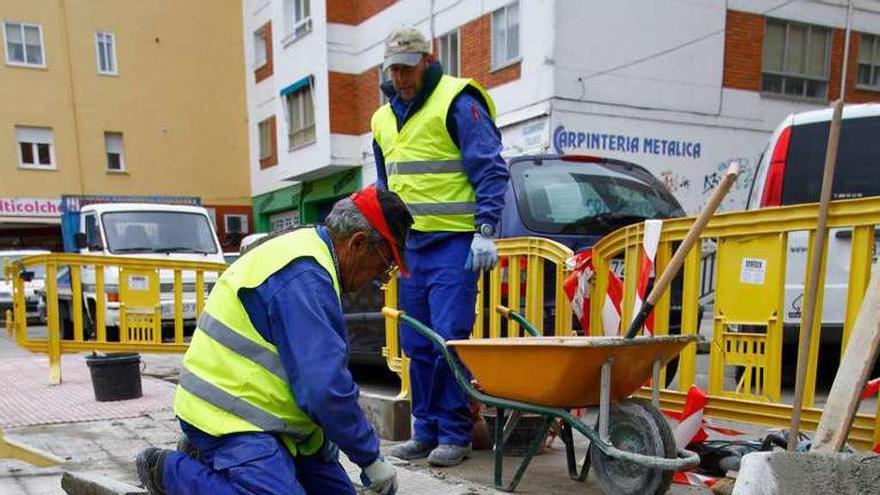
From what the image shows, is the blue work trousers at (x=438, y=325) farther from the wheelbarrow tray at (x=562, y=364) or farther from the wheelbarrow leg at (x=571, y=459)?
the wheelbarrow leg at (x=571, y=459)

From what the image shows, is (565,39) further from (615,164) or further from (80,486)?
(80,486)

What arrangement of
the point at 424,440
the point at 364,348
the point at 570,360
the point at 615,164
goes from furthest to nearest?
the point at 364,348 < the point at 615,164 < the point at 424,440 < the point at 570,360

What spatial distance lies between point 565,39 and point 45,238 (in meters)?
19.5

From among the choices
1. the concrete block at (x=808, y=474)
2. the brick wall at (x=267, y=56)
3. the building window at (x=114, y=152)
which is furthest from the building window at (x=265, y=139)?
the concrete block at (x=808, y=474)

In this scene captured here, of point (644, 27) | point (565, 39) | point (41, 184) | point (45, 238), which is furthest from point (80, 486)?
point (45, 238)

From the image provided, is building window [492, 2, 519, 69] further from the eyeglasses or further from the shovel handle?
the eyeglasses

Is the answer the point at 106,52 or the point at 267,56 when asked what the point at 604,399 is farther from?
the point at 106,52

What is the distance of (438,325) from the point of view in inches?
122

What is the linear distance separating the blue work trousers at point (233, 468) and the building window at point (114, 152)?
22.4 meters

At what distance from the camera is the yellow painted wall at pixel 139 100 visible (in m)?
20.4

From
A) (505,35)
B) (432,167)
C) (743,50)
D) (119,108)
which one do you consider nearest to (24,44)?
(119,108)

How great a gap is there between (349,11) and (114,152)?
10.3m

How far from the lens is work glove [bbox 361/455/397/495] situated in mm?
1958

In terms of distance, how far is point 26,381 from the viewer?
19.4 ft
